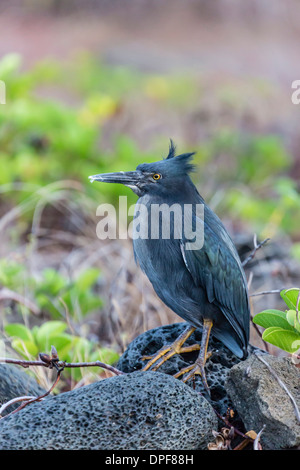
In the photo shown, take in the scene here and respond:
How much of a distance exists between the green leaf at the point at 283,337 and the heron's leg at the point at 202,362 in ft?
1.15

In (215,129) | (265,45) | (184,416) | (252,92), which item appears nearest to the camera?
(184,416)

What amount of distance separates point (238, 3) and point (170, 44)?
365 cm

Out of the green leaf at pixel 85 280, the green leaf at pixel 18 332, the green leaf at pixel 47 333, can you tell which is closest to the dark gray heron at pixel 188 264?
the green leaf at pixel 47 333

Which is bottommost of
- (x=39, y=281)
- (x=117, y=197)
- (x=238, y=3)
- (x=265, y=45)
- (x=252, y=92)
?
(x=39, y=281)

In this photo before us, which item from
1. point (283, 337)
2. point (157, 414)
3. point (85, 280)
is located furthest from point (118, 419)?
point (85, 280)

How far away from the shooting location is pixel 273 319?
288 centimetres

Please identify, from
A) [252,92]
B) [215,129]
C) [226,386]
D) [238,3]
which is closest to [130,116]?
[215,129]

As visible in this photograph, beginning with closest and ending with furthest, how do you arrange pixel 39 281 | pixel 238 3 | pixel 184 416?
1. pixel 184 416
2. pixel 39 281
3. pixel 238 3

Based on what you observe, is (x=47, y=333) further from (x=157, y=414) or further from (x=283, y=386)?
(x=283, y=386)

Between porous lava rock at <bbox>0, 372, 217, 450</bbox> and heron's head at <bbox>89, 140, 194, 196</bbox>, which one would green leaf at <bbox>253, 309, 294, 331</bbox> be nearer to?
porous lava rock at <bbox>0, 372, 217, 450</bbox>

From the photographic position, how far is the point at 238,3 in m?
22.2

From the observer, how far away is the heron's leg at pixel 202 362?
119 inches

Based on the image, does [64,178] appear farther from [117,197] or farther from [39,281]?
[39,281]

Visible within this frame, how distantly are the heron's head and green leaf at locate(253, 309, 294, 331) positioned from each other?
2.41ft
